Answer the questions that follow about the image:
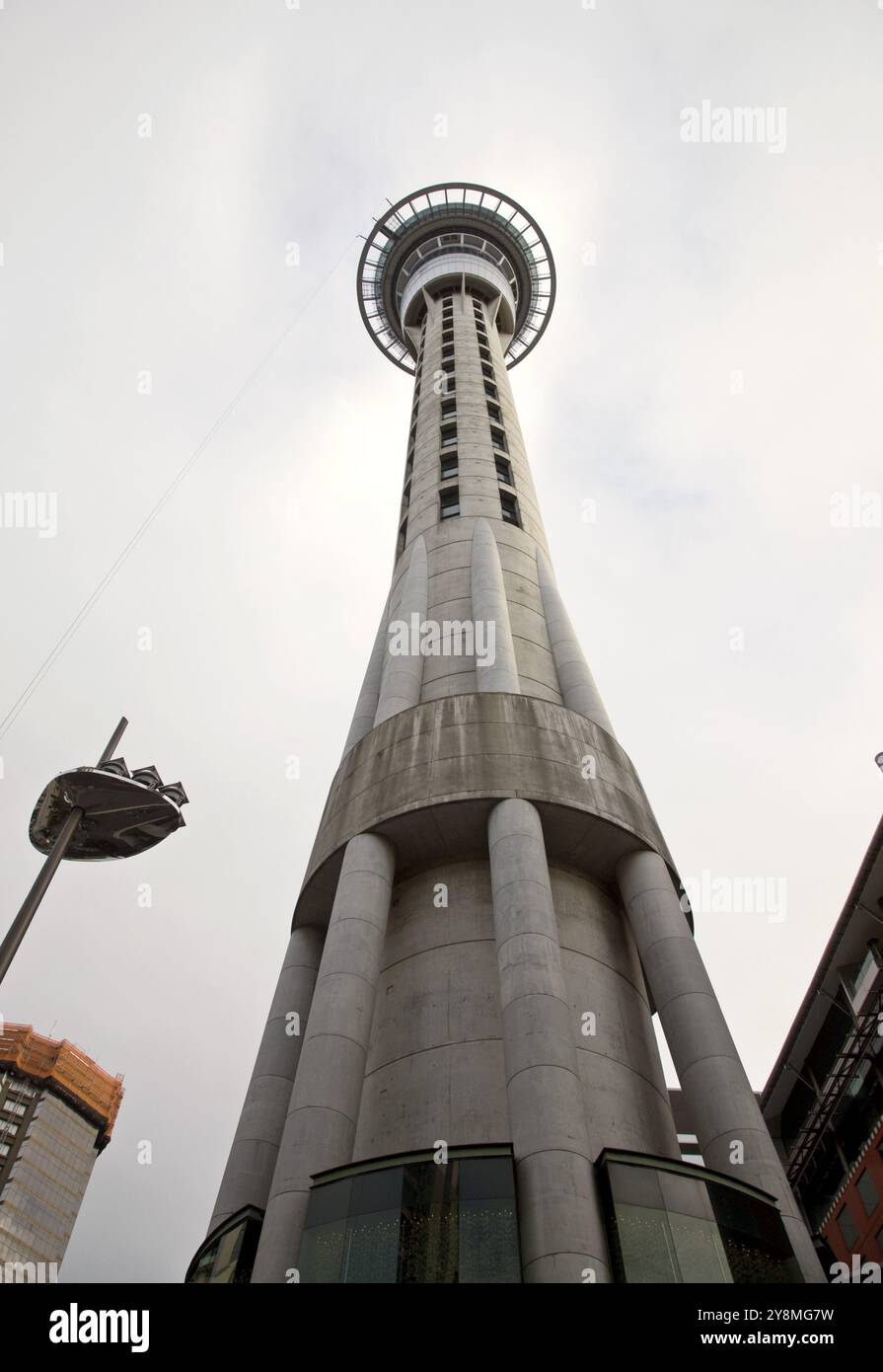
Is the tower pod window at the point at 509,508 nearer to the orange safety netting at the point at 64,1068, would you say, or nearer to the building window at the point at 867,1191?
the building window at the point at 867,1191

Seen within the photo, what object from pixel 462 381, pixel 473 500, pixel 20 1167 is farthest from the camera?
pixel 20 1167

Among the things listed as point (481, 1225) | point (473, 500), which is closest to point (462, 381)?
point (473, 500)

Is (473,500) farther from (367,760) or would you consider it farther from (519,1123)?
(519,1123)

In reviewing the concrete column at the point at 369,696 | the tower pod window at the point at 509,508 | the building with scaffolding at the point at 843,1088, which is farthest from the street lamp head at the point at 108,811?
the building with scaffolding at the point at 843,1088

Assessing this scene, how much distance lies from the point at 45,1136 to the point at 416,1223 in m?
170

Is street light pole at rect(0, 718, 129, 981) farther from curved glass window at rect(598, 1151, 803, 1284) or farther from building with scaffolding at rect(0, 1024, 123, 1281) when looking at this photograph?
building with scaffolding at rect(0, 1024, 123, 1281)

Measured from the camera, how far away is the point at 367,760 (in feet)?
83.5

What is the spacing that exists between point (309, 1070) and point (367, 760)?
953 cm

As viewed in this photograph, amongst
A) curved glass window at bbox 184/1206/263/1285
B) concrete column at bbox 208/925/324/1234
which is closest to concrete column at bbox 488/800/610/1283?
curved glass window at bbox 184/1206/263/1285

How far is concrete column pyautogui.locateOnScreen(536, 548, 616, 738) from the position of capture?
1134 inches

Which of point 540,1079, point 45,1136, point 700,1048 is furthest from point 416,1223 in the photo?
point 45,1136

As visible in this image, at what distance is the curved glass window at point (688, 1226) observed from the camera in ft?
46.8

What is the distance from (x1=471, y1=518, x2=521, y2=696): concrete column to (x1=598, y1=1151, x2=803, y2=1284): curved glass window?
13.3 meters

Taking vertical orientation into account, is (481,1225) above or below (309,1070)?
below
